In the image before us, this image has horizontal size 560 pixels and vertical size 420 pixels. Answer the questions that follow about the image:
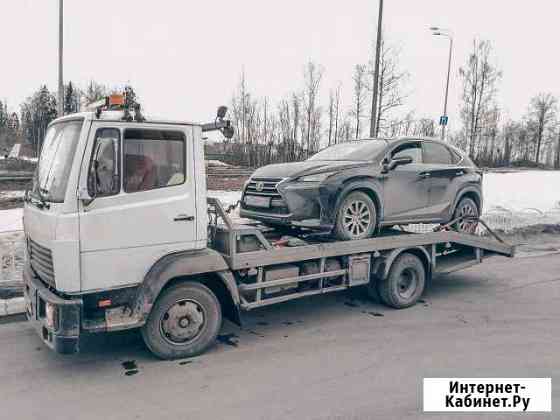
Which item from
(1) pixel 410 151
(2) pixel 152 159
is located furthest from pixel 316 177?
(2) pixel 152 159

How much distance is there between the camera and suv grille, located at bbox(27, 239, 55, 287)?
445 cm

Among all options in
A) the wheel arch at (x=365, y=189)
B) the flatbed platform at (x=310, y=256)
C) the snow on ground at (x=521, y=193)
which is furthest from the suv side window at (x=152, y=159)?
the snow on ground at (x=521, y=193)

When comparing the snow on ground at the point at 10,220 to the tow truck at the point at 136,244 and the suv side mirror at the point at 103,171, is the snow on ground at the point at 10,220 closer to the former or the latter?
the tow truck at the point at 136,244

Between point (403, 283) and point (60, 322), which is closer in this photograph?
point (60, 322)

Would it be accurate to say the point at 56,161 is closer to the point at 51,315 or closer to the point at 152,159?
the point at 152,159

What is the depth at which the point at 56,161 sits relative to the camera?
464 centimetres

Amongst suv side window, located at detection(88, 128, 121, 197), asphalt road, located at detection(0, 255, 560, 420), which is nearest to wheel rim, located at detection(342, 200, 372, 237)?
asphalt road, located at detection(0, 255, 560, 420)

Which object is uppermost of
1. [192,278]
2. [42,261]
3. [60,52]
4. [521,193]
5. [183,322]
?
[60,52]

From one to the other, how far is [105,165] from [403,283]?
448cm

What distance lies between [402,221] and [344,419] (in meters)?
3.72

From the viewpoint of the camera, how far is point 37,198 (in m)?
4.81

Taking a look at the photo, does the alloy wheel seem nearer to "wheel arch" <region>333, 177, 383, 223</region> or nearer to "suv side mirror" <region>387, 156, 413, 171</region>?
"suv side mirror" <region>387, 156, 413, 171</region>

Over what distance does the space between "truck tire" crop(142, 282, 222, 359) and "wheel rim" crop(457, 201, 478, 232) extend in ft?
14.9

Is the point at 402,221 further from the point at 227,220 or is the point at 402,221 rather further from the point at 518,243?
the point at 518,243
